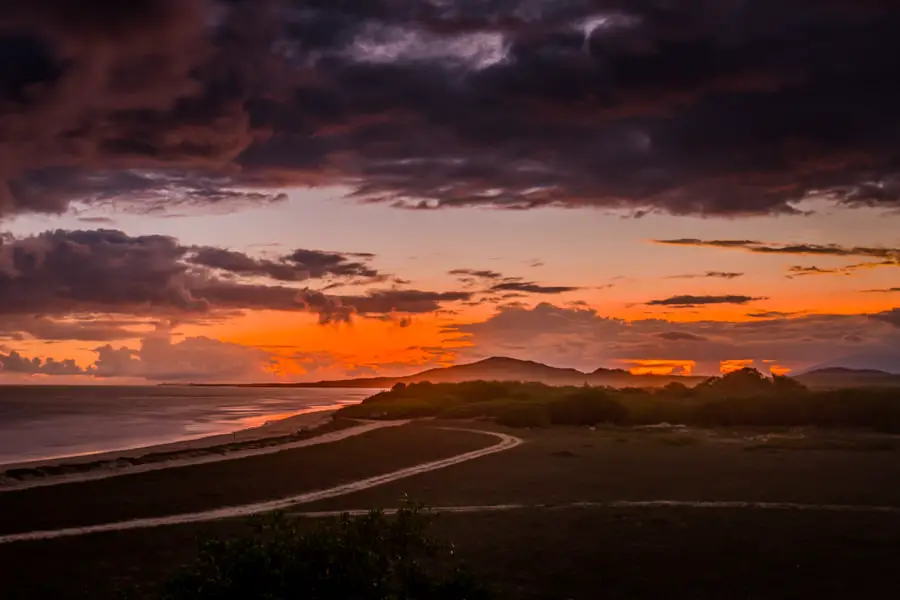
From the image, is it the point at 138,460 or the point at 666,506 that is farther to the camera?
the point at 138,460

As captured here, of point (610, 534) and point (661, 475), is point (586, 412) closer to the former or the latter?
point (661, 475)

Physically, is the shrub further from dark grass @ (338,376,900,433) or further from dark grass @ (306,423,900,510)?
dark grass @ (306,423,900,510)

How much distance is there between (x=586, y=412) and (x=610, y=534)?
6222 cm

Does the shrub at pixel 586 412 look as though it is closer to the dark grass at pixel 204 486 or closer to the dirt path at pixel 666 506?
the dark grass at pixel 204 486

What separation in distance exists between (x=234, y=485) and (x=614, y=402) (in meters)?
61.2

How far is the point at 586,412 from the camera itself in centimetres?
8412

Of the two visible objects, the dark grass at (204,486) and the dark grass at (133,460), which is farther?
the dark grass at (133,460)

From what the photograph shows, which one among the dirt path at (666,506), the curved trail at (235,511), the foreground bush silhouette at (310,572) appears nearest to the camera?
the foreground bush silhouette at (310,572)

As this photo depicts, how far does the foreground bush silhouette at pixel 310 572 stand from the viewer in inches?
356

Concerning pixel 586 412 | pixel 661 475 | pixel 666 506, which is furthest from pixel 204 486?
pixel 586 412

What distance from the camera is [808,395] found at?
82875 mm

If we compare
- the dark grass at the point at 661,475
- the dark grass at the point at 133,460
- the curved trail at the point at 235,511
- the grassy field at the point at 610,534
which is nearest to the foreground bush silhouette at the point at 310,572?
the grassy field at the point at 610,534

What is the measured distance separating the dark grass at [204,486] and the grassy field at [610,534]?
0.87 feet

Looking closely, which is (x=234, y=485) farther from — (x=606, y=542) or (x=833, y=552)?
(x=833, y=552)
